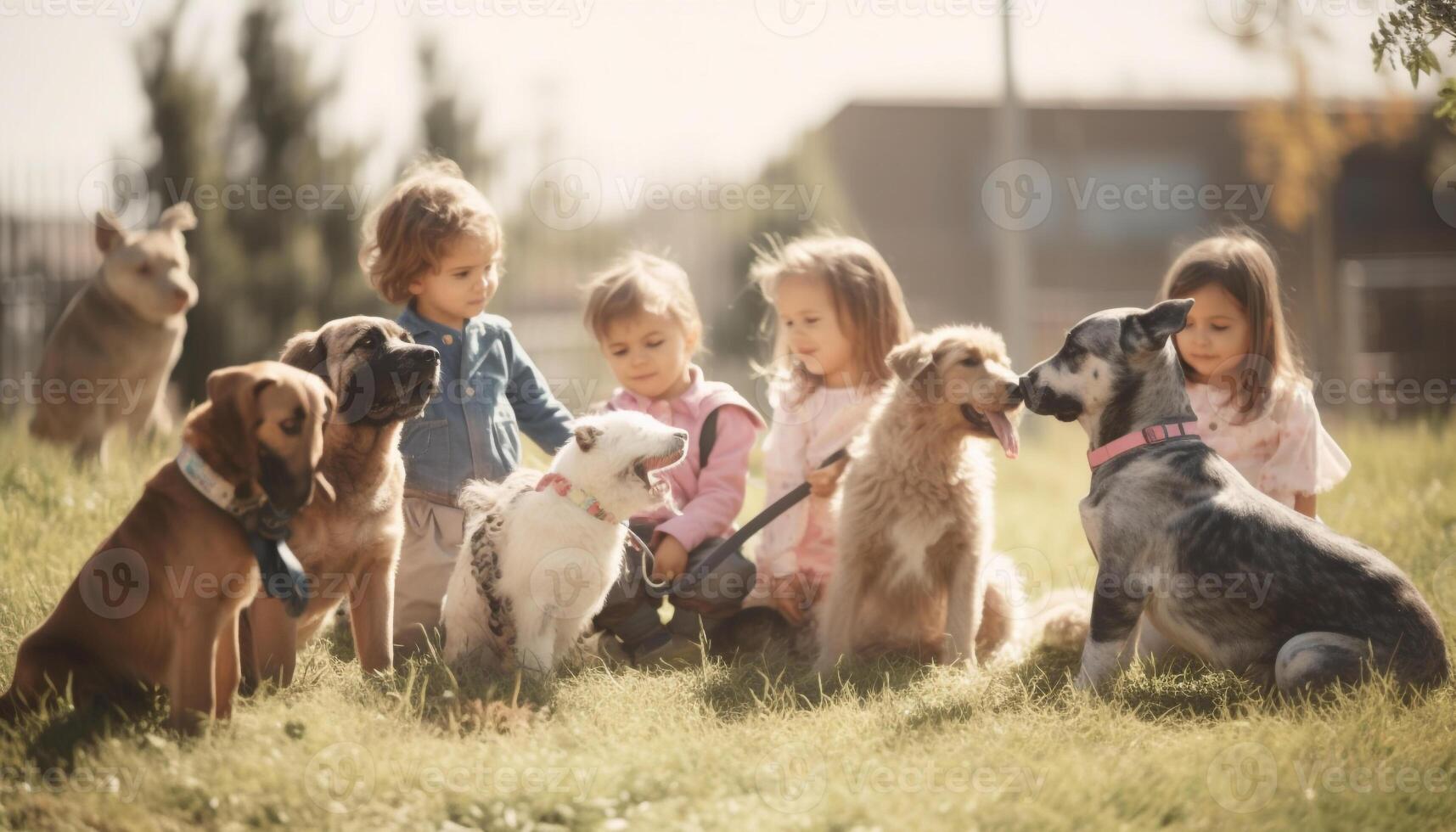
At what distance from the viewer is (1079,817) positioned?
3.55m

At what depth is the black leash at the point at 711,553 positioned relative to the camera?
18.5 feet

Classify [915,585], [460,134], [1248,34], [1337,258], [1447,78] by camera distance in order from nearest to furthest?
1. [1447,78]
2. [915,585]
3. [1248,34]
4. [460,134]
5. [1337,258]

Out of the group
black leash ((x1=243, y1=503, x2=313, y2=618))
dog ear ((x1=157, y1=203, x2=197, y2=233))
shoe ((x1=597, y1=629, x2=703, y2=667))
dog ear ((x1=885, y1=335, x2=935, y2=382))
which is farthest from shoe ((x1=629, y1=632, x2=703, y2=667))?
dog ear ((x1=157, y1=203, x2=197, y2=233))

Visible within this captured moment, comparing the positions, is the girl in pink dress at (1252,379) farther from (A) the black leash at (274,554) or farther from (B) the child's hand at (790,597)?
(A) the black leash at (274,554)

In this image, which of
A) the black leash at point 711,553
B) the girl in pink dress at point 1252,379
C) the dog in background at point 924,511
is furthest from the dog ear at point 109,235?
the girl in pink dress at point 1252,379

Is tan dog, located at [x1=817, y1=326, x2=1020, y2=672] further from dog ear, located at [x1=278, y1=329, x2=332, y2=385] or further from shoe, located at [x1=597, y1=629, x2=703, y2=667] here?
dog ear, located at [x1=278, y1=329, x2=332, y2=385]

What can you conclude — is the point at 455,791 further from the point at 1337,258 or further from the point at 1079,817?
the point at 1337,258

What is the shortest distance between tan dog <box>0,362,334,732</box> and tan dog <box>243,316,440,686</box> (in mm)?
473

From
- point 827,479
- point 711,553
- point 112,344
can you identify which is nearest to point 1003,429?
point 827,479

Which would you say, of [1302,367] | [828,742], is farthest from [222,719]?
Result: [1302,367]

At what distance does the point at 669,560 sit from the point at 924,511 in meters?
1.37

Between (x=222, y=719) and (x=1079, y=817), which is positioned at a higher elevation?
(x=222, y=719)

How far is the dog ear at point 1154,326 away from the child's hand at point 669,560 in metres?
2.49

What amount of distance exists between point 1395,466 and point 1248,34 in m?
6.91
